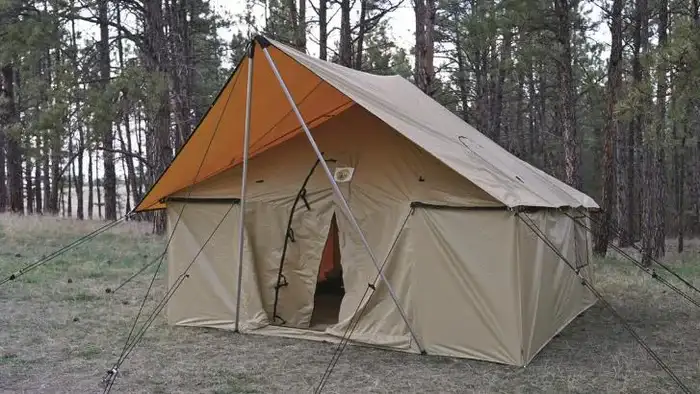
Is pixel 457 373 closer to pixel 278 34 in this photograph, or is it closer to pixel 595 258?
pixel 595 258

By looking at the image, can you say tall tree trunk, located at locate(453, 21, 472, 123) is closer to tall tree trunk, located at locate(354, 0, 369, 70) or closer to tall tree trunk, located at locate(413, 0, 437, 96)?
tall tree trunk, located at locate(354, 0, 369, 70)

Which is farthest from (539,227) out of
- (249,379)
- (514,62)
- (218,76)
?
(218,76)

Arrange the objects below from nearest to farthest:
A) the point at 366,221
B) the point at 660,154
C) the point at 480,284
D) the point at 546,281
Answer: the point at 480,284, the point at 546,281, the point at 366,221, the point at 660,154

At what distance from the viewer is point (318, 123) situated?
6500 millimetres

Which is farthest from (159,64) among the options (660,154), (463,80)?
(660,154)

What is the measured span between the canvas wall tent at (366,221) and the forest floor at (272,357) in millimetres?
257

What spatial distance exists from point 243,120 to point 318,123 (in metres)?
0.78

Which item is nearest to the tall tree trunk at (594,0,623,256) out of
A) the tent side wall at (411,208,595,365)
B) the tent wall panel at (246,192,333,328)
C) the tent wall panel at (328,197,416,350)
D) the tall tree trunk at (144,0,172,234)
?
the tent side wall at (411,208,595,365)

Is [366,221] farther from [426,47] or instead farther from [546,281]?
[426,47]

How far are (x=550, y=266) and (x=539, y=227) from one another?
529 millimetres

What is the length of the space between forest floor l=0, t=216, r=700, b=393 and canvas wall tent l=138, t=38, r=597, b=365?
26cm

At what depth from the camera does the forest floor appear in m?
4.58

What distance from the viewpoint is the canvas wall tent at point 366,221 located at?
204 inches

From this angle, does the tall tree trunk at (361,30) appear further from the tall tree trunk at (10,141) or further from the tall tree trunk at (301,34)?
the tall tree trunk at (10,141)
